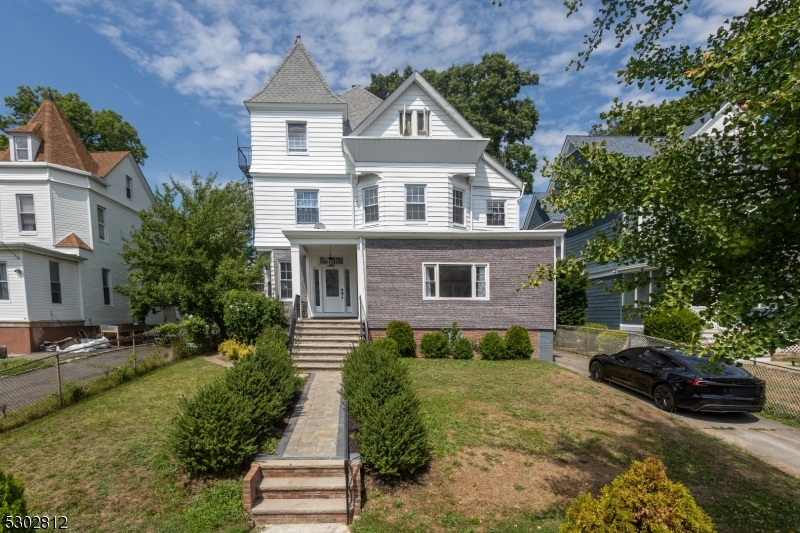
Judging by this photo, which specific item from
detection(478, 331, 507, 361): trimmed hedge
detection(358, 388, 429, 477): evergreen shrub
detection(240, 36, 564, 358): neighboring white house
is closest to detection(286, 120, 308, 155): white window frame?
detection(240, 36, 564, 358): neighboring white house

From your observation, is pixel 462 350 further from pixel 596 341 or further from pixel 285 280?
pixel 285 280

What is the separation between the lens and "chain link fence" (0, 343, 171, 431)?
6.76m

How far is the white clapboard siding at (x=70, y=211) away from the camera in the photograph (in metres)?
16.3

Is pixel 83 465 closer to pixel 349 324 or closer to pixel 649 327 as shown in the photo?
pixel 349 324

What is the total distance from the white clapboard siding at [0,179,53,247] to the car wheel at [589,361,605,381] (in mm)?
23230

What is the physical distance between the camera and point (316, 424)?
6.48 metres

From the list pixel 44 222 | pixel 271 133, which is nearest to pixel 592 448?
pixel 271 133

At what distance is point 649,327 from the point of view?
45.5 feet

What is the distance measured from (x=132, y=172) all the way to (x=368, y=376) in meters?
23.3

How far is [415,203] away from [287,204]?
5.76m

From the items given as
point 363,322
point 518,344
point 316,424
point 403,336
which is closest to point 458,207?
point 518,344

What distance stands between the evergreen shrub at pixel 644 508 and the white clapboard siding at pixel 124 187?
23.1 metres

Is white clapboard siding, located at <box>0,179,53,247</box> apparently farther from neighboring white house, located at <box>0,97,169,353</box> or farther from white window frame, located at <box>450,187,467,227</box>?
white window frame, located at <box>450,187,467,227</box>

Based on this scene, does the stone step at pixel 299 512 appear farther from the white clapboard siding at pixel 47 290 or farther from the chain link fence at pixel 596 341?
Result: the white clapboard siding at pixel 47 290
